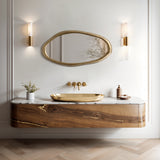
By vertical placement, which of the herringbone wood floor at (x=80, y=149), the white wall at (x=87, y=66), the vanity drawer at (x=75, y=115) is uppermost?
the white wall at (x=87, y=66)

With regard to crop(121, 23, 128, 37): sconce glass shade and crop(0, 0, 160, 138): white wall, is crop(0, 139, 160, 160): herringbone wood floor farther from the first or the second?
crop(121, 23, 128, 37): sconce glass shade

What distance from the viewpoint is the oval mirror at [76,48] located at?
3.02m

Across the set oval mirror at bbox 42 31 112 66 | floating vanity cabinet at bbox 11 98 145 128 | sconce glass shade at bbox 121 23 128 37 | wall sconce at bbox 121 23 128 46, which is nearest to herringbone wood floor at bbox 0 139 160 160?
floating vanity cabinet at bbox 11 98 145 128

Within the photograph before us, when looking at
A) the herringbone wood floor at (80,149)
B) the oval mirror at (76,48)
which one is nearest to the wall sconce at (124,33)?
the oval mirror at (76,48)

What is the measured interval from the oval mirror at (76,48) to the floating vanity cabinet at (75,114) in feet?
2.57

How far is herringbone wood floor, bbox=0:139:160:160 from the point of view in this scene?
240 cm

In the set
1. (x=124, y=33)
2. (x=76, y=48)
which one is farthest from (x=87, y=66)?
(x=124, y=33)

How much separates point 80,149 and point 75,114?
1.69 feet

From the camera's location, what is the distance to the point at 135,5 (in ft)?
10.0

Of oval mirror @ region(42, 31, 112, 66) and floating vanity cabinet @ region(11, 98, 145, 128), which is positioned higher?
oval mirror @ region(42, 31, 112, 66)

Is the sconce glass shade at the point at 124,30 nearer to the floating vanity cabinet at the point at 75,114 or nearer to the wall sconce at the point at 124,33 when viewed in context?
the wall sconce at the point at 124,33

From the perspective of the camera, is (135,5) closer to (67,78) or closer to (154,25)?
(154,25)

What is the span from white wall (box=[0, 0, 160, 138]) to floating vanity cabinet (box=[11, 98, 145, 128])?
0.51m

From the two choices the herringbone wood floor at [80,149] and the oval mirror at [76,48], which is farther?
the oval mirror at [76,48]
